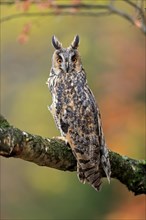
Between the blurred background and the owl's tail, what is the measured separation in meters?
5.33

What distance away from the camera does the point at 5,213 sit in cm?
1445

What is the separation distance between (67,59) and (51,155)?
1.13 metres

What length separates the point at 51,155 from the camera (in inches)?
199

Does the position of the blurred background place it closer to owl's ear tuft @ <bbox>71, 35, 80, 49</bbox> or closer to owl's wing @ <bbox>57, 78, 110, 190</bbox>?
owl's ear tuft @ <bbox>71, 35, 80, 49</bbox>

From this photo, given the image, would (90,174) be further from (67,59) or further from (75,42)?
(75,42)

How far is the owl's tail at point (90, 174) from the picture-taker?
5.43 m

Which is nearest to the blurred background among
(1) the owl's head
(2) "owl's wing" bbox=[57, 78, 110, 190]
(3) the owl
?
(1) the owl's head

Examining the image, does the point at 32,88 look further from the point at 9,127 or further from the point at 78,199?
the point at 9,127

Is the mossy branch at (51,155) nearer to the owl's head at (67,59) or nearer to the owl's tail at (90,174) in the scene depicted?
the owl's tail at (90,174)

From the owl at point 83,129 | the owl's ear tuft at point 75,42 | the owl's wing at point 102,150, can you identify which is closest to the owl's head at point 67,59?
the owl's ear tuft at point 75,42

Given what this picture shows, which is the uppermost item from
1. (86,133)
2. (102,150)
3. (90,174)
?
(86,133)

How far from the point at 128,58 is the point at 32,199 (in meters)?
3.47

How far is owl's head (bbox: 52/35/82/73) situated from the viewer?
5.96m

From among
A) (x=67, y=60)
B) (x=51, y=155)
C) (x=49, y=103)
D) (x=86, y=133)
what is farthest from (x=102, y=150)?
(x=49, y=103)
